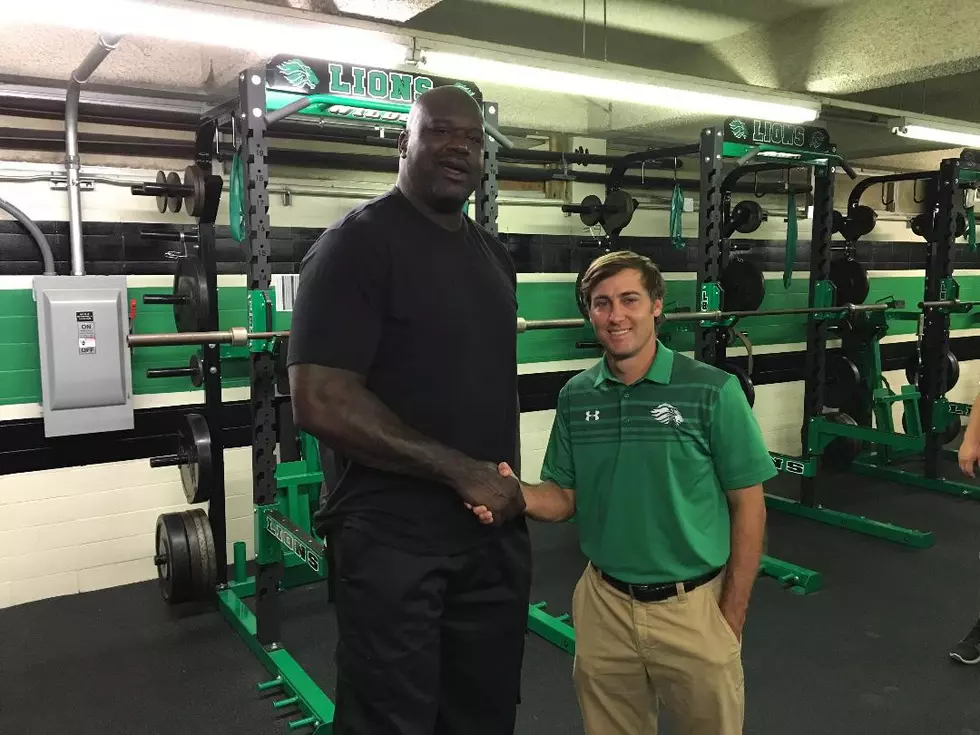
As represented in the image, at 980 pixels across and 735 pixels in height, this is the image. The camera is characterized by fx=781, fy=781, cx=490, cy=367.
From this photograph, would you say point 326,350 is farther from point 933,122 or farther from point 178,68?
point 933,122

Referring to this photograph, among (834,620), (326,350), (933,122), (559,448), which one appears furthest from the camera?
(933,122)

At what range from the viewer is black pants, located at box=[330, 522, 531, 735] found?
1.39 m

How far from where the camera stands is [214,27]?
264 cm

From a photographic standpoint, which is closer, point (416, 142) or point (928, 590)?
point (416, 142)

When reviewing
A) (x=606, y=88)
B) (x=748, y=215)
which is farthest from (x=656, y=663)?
(x=748, y=215)

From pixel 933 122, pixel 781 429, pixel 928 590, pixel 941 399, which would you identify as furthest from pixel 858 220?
pixel 928 590

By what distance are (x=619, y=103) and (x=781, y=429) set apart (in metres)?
3.24

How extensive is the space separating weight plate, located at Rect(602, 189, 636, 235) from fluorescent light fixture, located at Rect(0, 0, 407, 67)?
7.15ft

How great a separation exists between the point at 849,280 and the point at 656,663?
494 cm

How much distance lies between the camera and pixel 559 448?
182 cm

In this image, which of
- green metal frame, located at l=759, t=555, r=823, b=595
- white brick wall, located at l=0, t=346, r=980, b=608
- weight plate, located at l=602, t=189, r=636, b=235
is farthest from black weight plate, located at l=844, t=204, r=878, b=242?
white brick wall, located at l=0, t=346, r=980, b=608

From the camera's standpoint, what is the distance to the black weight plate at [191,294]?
3.57 metres

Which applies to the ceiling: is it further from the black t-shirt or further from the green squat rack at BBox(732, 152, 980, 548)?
the black t-shirt

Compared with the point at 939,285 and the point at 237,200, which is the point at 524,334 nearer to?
the point at 237,200
